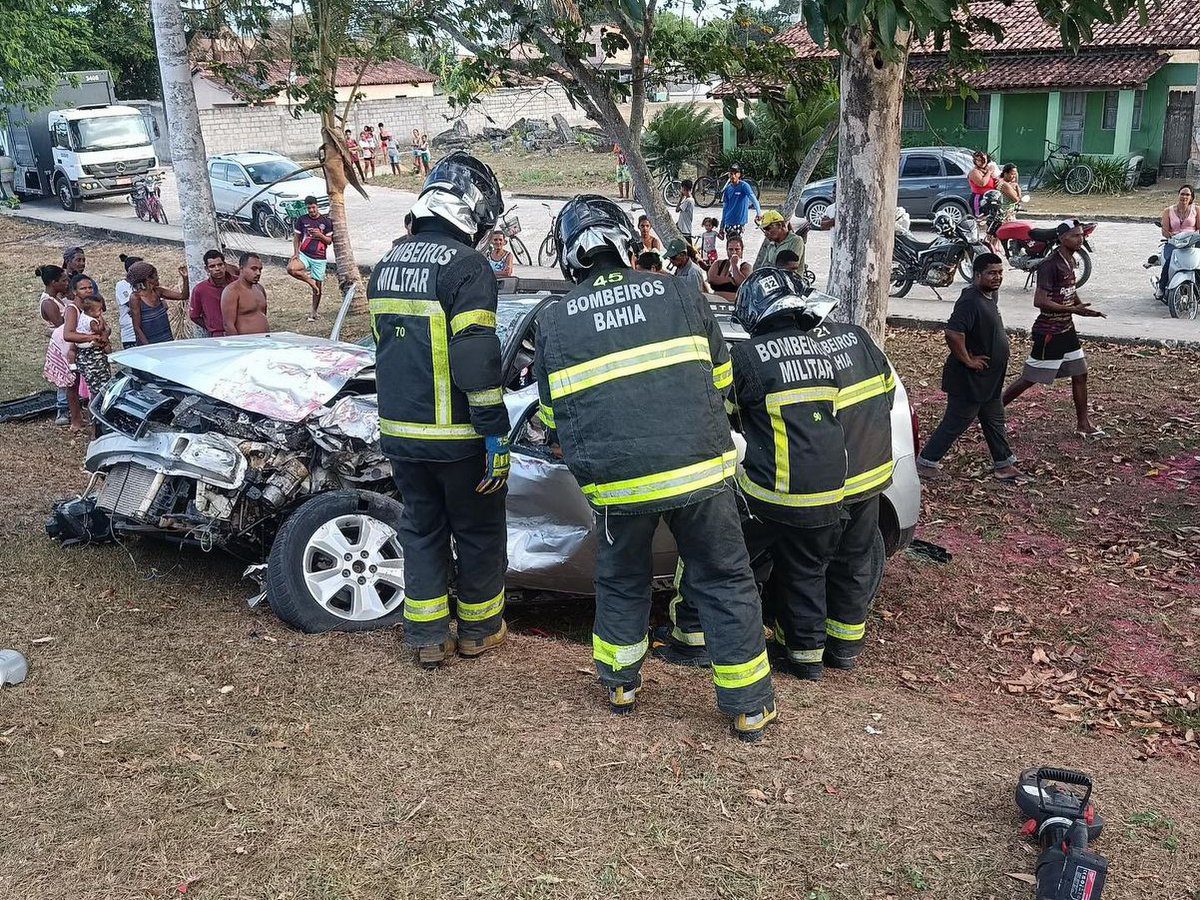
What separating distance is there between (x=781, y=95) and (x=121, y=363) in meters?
6.02

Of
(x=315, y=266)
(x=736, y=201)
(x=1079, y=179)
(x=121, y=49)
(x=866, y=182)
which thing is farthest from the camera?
(x=121, y=49)

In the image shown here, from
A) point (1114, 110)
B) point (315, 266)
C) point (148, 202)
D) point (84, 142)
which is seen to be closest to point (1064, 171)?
point (1114, 110)

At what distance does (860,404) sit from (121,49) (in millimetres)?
38336

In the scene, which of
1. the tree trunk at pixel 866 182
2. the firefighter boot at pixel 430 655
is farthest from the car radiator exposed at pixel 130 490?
the tree trunk at pixel 866 182

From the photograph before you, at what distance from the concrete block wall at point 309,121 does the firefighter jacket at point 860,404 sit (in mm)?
32692

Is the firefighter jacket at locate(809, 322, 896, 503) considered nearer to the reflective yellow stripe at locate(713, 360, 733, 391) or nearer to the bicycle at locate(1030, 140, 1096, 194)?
the reflective yellow stripe at locate(713, 360, 733, 391)

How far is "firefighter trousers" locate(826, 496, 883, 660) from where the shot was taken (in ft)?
15.6

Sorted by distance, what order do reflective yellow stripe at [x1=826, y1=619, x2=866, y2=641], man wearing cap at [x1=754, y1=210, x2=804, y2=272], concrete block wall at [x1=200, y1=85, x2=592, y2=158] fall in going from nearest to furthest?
reflective yellow stripe at [x1=826, y1=619, x2=866, y2=641] < man wearing cap at [x1=754, y1=210, x2=804, y2=272] < concrete block wall at [x1=200, y1=85, x2=592, y2=158]

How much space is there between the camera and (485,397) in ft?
14.3

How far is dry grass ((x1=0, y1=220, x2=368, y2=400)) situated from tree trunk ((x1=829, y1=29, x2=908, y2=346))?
712 cm

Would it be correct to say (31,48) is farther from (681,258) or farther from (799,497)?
(799,497)

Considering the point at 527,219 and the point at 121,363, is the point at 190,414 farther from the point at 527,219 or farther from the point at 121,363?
the point at 527,219

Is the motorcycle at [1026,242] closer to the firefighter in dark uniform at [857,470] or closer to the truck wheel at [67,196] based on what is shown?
the firefighter in dark uniform at [857,470]

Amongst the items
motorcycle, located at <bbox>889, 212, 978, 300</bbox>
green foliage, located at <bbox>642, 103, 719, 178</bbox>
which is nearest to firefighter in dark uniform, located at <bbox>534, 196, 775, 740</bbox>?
motorcycle, located at <bbox>889, 212, 978, 300</bbox>
